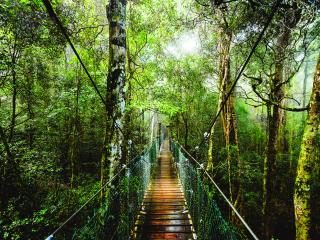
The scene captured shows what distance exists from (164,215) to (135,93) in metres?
4.04

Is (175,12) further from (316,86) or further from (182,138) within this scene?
(182,138)

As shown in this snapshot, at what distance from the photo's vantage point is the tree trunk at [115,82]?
3.39 metres

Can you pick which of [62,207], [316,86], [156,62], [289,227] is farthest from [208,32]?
[289,227]

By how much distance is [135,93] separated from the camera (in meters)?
7.48

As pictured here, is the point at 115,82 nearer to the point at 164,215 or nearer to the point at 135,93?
the point at 164,215

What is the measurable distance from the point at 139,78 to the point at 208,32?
118 inches

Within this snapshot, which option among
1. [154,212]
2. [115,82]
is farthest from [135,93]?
[115,82]

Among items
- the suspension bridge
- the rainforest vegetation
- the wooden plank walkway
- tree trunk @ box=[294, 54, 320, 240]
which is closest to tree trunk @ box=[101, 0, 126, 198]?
the rainforest vegetation

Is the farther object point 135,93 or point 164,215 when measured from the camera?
point 135,93

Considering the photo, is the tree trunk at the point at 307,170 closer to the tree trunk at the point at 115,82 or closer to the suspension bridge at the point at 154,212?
the suspension bridge at the point at 154,212

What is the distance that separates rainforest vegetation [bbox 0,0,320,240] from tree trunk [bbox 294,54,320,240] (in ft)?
0.04

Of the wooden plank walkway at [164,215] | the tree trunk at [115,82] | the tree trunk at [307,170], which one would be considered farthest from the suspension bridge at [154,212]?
the tree trunk at [307,170]

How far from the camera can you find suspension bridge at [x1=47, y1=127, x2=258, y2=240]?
79.0 inches

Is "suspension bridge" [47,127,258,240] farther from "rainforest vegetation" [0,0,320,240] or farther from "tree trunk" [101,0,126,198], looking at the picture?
"tree trunk" [101,0,126,198]
